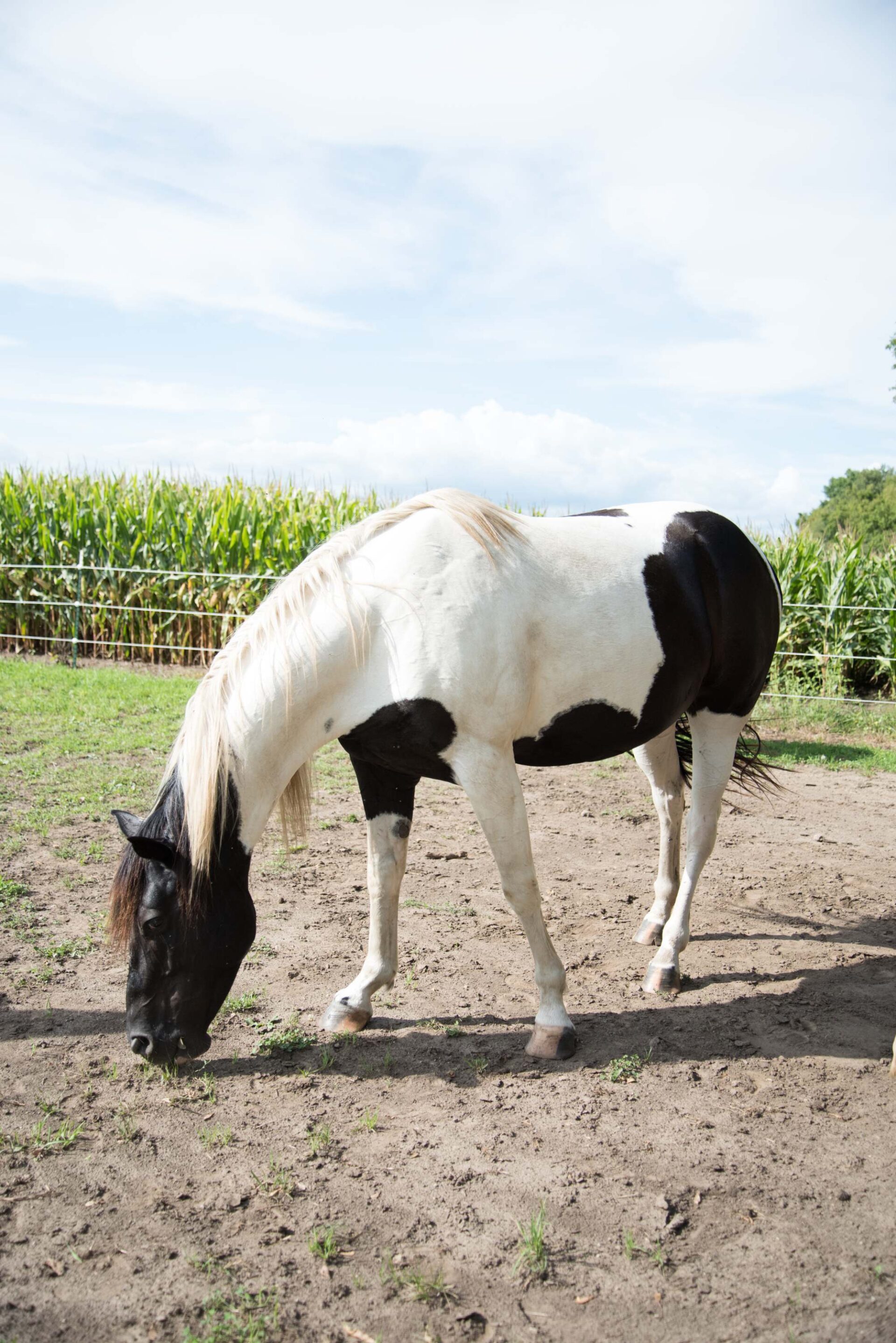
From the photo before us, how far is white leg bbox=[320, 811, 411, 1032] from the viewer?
3.26 meters

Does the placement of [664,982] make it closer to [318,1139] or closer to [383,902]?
[383,902]

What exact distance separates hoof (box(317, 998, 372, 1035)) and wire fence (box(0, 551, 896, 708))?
8.91 meters

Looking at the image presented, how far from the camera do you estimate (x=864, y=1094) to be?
9.25 feet

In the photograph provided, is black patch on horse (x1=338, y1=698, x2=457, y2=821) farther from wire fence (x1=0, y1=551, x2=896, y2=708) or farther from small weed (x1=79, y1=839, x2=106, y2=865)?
wire fence (x1=0, y1=551, x2=896, y2=708)

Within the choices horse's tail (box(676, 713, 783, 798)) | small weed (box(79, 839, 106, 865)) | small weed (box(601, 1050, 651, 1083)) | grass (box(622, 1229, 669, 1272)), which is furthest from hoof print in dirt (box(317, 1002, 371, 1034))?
small weed (box(79, 839, 106, 865))

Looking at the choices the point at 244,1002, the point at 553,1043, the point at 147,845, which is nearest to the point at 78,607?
the point at 244,1002

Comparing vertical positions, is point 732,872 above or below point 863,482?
below

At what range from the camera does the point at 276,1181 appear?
2346mm

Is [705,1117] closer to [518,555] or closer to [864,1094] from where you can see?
[864,1094]

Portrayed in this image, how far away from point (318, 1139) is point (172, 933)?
0.72 m

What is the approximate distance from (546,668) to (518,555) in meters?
0.39

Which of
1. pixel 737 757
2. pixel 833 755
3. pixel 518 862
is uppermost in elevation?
pixel 737 757

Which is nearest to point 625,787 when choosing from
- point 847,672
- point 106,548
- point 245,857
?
point 245,857

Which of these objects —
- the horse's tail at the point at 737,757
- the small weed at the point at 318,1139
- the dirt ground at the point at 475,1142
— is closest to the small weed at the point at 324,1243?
the dirt ground at the point at 475,1142
